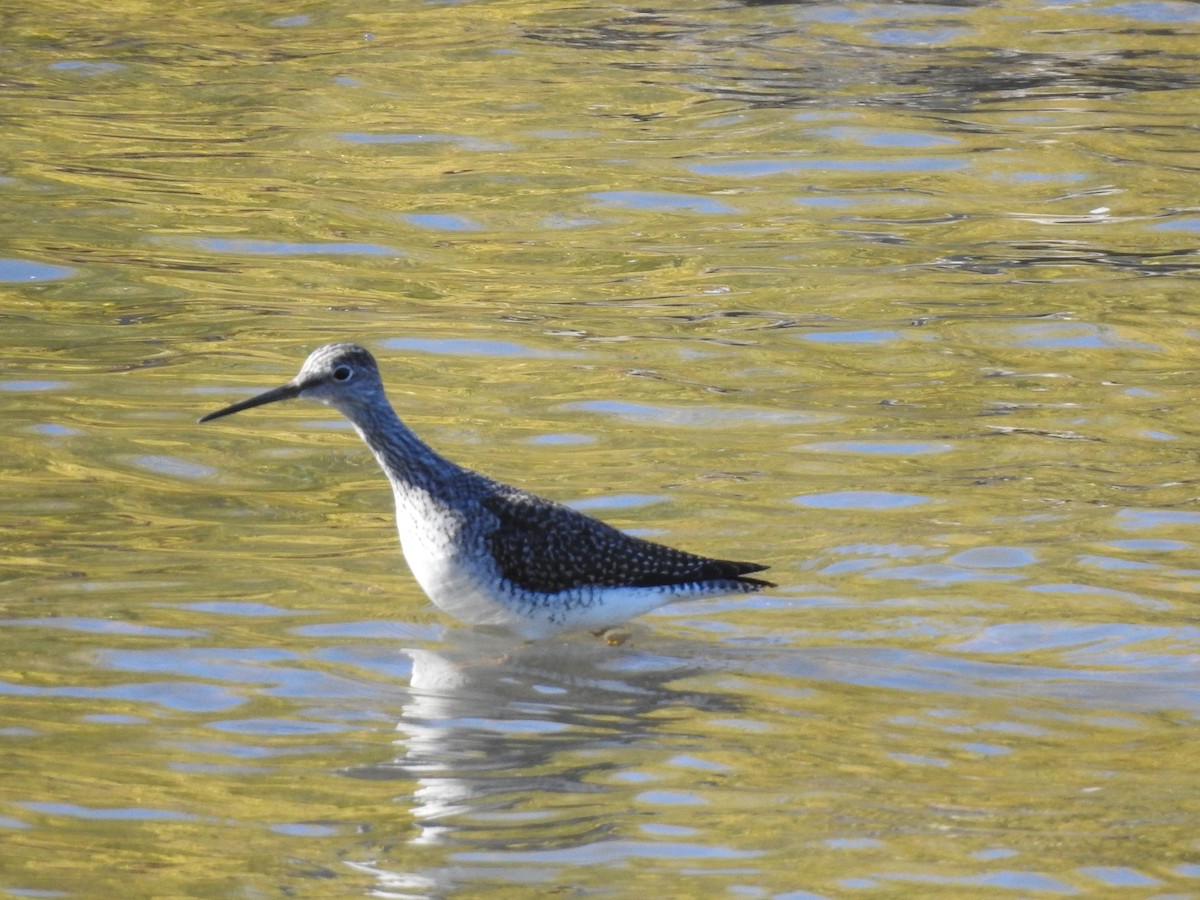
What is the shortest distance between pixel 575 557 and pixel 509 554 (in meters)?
0.35

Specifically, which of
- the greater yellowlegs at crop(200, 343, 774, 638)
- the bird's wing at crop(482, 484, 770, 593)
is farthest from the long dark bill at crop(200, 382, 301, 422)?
the bird's wing at crop(482, 484, 770, 593)

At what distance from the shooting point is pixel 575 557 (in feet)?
32.1

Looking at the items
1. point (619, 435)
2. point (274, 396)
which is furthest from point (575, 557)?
point (619, 435)

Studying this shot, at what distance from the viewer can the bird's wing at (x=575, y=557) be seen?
9680 millimetres

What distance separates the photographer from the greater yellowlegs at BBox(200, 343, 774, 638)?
9.60 m

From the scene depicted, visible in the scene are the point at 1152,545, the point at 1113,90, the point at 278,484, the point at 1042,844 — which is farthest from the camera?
the point at 1113,90

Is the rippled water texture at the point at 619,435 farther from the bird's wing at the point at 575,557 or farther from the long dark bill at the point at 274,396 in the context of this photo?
the long dark bill at the point at 274,396

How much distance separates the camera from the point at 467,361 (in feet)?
46.2

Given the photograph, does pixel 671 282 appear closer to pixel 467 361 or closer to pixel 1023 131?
pixel 467 361

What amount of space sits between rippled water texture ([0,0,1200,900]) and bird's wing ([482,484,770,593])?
1.51 feet

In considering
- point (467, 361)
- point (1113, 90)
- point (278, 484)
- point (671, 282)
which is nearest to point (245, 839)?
point (278, 484)

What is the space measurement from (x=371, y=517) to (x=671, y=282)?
194 inches

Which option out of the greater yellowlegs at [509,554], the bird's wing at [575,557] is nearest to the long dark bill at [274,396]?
the greater yellowlegs at [509,554]

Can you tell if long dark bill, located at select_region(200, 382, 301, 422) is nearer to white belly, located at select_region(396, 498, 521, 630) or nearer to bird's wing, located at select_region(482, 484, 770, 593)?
white belly, located at select_region(396, 498, 521, 630)
